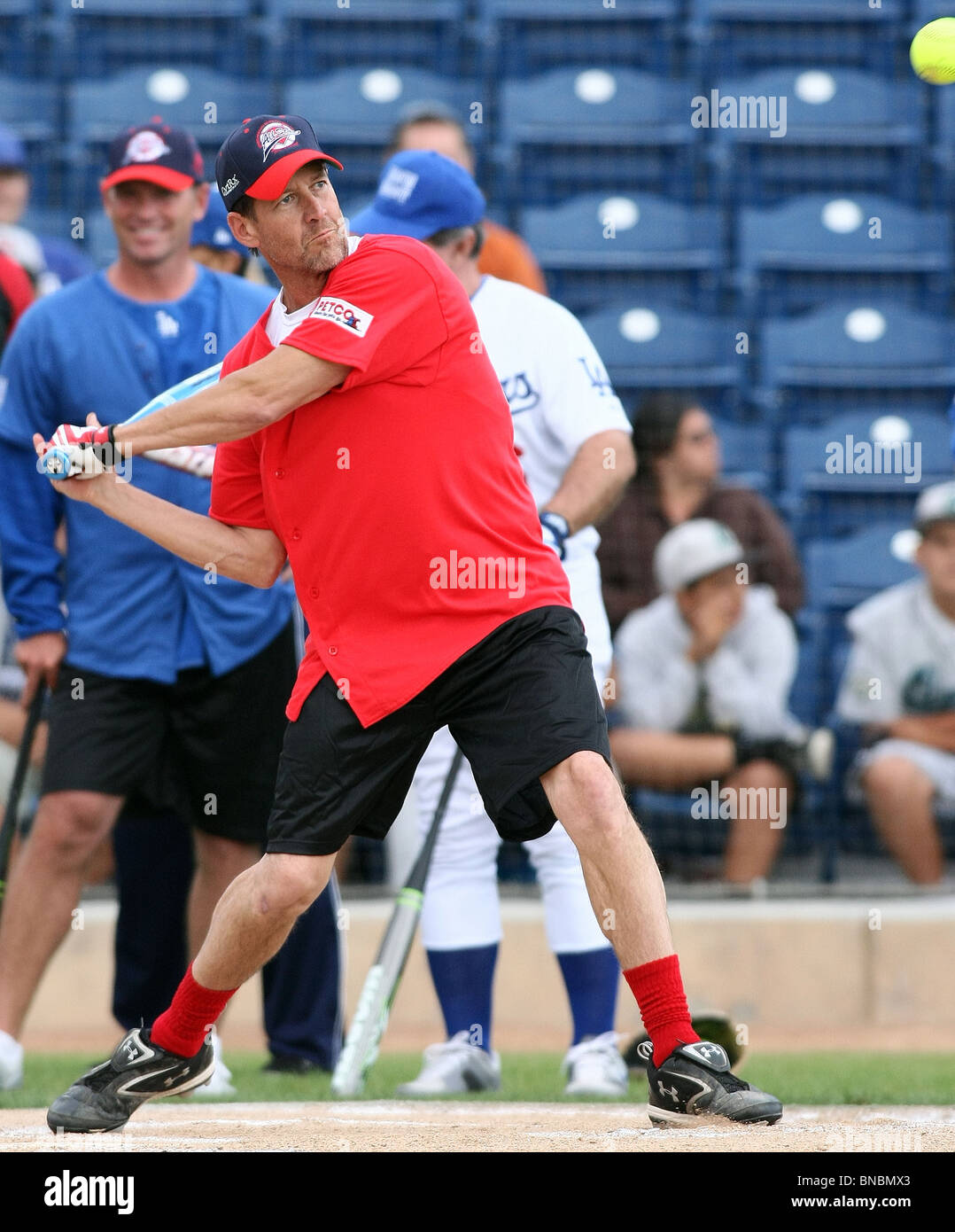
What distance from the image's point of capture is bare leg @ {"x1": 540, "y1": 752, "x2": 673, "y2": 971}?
324cm

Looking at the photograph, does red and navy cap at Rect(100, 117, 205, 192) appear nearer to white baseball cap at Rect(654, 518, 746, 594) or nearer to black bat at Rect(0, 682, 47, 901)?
black bat at Rect(0, 682, 47, 901)

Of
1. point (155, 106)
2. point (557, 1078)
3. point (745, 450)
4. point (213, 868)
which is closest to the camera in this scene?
point (213, 868)

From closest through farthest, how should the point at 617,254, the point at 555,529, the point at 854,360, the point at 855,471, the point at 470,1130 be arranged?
the point at 470,1130, the point at 555,529, the point at 855,471, the point at 854,360, the point at 617,254

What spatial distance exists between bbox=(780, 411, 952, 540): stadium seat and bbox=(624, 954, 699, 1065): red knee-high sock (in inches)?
167

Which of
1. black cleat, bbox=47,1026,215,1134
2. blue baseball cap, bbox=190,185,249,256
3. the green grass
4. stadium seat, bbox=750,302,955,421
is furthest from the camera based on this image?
stadium seat, bbox=750,302,955,421

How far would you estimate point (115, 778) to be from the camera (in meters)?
4.58

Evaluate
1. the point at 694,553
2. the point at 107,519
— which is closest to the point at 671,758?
the point at 694,553

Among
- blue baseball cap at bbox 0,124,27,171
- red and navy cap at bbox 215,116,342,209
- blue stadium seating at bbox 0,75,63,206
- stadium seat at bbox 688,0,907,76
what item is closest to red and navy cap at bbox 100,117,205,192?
red and navy cap at bbox 215,116,342,209

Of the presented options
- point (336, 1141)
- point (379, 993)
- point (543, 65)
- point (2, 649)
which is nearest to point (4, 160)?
point (2, 649)

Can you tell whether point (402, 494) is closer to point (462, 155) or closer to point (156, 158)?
point (156, 158)

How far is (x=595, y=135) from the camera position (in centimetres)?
827

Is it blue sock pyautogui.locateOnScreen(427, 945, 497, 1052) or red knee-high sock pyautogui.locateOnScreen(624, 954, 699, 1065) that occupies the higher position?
red knee-high sock pyautogui.locateOnScreen(624, 954, 699, 1065)

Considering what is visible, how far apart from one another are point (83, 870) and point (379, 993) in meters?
0.77

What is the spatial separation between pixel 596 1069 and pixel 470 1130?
108 cm
